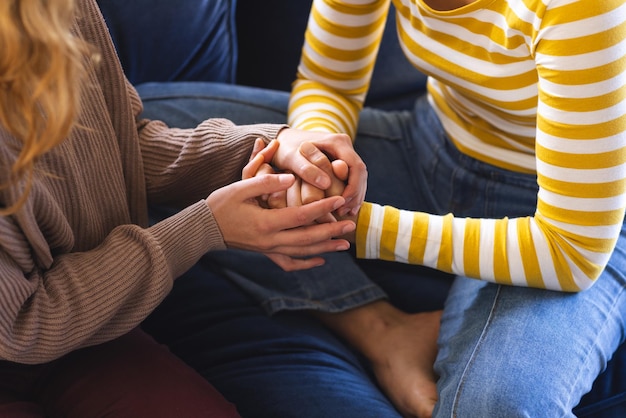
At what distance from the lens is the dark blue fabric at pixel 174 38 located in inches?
46.9

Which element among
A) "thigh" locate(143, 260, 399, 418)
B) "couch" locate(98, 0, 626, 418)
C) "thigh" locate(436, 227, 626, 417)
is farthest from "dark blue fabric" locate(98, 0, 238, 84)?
"thigh" locate(436, 227, 626, 417)

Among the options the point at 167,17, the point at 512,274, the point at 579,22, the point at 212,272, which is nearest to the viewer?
the point at 579,22

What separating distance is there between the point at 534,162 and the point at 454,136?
130 mm

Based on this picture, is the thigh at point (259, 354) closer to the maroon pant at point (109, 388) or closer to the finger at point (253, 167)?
the maroon pant at point (109, 388)

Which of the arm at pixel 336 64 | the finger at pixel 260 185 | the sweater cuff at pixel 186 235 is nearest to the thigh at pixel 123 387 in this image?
the sweater cuff at pixel 186 235

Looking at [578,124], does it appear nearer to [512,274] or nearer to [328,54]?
[512,274]

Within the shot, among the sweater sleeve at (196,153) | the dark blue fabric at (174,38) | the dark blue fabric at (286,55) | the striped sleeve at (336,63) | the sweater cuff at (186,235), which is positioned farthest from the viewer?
the dark blue fabric at (286,55)

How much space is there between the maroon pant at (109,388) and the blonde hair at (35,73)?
0.79 feet

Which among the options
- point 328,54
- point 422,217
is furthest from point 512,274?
point 328,54

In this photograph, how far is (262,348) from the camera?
3.20ft

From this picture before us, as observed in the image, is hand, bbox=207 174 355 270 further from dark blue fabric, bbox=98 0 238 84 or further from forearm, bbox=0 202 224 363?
dark blue fabric, bbox=98 0 238 84

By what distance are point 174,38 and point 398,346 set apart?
622mm

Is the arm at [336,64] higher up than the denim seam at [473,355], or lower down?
higher up

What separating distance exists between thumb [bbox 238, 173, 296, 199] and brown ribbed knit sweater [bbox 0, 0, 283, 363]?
0.05 m
